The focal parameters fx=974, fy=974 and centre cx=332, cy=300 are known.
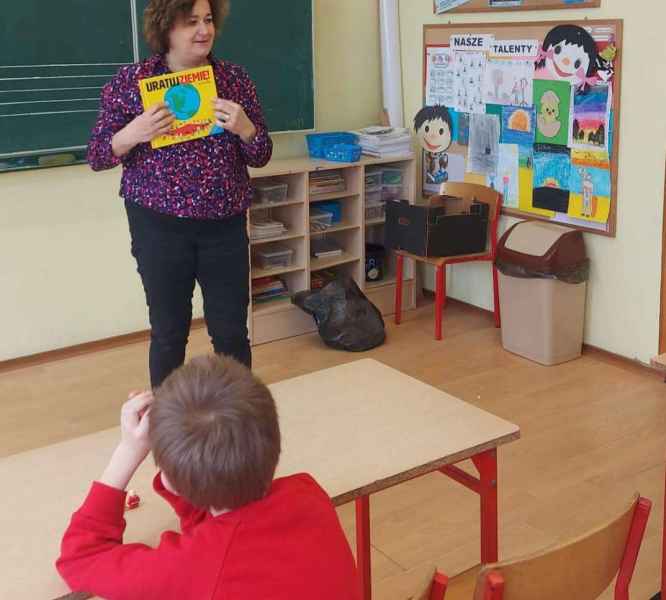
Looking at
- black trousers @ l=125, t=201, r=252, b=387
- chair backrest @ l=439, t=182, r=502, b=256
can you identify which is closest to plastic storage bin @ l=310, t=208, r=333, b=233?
chair backrest @ l=439, t=182, r=502, b=256

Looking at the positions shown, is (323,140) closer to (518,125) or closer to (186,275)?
(518,125)

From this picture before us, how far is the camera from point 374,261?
5.12m

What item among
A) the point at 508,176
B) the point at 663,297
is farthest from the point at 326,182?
the point at 663,297

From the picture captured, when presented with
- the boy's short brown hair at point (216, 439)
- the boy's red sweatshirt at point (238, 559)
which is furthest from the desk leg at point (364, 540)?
the boy's short brown hair at point (216, 439)

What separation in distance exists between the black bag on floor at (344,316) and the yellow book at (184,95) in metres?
1.89

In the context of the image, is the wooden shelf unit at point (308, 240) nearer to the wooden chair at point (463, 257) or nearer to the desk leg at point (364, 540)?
the wooden chair at point (463, 257)

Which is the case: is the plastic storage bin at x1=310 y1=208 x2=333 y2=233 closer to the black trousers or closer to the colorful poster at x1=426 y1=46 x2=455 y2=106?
the colorful poster at x1=426 y1=46 x2=455 y2=106

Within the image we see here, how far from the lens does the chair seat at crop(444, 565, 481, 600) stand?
181 centimetres

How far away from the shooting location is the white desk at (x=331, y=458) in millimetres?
Answer: 1536

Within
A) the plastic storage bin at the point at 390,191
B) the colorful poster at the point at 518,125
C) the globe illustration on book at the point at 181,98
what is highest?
the globe illustration on book at the point at 181,98

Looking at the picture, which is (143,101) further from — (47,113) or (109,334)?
(109,334)

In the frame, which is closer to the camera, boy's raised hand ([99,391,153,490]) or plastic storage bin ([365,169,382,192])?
boy's raised hand ([99,391,153,490])

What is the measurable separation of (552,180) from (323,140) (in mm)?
1181

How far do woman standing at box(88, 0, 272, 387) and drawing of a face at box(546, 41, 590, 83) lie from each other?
1.80 metres
